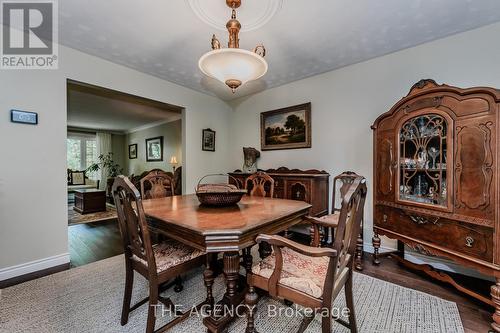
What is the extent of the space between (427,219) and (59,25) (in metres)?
3.87

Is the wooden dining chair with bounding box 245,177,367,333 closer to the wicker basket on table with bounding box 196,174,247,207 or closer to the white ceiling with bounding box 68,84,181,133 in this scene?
the wicker basket on table with bounding box 196,174,247,207

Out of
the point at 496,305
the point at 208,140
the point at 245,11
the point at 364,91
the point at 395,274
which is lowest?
the point at 395,274

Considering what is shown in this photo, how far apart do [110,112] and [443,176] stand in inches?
259

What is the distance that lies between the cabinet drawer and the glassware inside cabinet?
0.16 meters

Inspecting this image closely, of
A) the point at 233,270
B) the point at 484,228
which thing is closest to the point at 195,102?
the point at 233,270

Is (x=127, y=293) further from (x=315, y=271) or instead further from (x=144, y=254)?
(x=315, y=271)

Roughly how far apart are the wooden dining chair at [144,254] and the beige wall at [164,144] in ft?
15.7

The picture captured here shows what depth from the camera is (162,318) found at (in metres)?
1.56

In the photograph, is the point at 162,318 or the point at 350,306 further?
the point at 162,318

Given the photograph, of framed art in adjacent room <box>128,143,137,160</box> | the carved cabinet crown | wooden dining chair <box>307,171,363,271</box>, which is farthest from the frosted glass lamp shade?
framed art in adjacent room <box>128,143,137,160</box>

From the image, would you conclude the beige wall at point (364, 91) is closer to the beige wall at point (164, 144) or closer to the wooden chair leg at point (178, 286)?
the wooden chair leg at point (178, 286)

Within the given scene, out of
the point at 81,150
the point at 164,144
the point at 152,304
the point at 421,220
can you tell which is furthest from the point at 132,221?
the point at 81,150

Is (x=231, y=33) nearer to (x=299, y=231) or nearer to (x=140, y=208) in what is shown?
(x=140, y=208)

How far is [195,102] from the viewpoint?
3867mm
